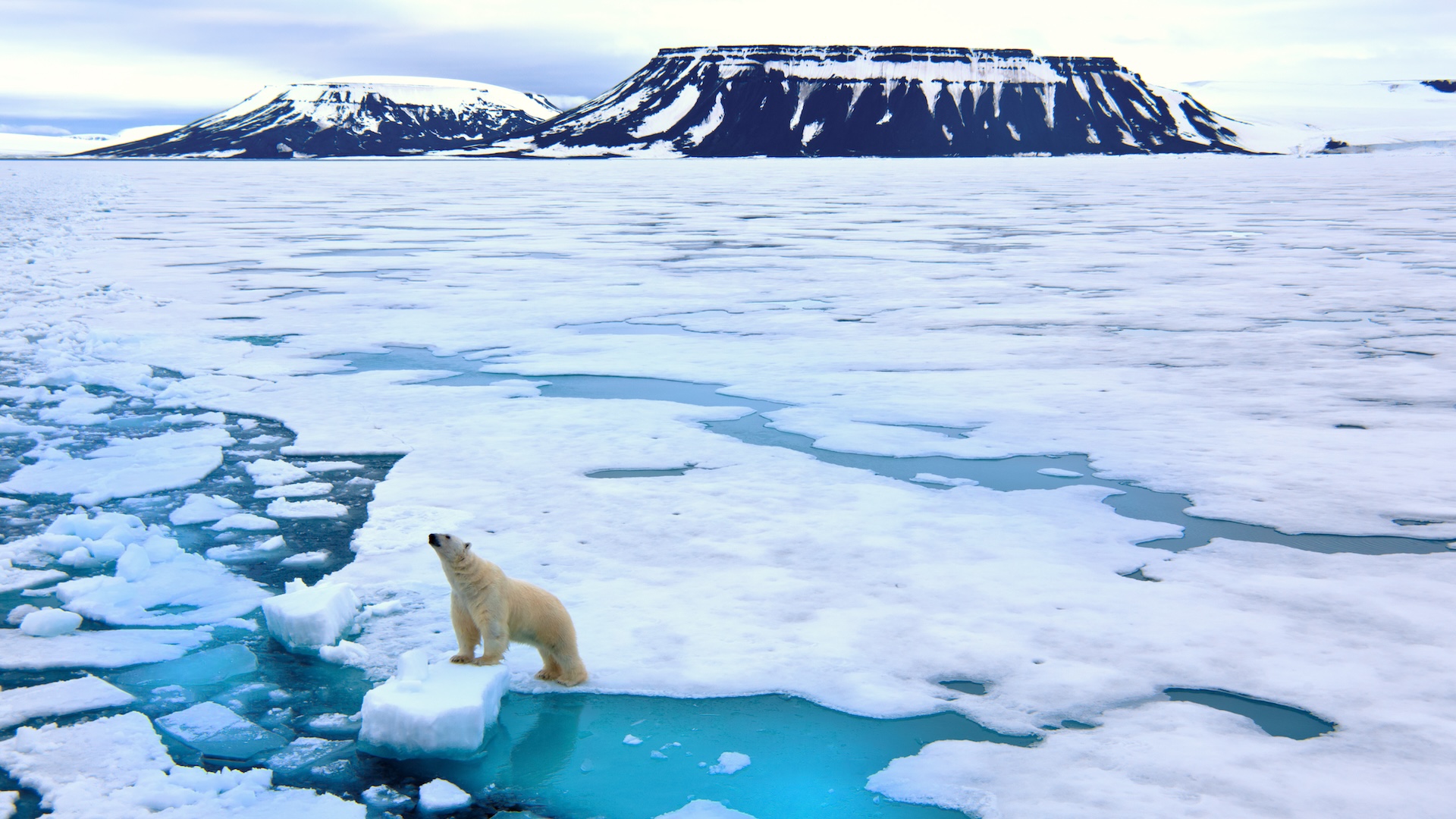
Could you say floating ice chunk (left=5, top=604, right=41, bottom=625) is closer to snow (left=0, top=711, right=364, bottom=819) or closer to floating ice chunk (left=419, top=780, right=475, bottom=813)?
snow (left=0, top=711, right=364, bottom=819)

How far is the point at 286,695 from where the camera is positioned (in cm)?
295

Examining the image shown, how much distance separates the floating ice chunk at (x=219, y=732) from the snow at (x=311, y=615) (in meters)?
0.33

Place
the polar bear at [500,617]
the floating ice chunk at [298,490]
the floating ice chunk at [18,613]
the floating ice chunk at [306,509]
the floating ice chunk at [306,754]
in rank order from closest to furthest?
the floating ice chunk at [306,754], the polar bear at [500,617], the floating ice chunk at [18,613], the floating ice chunk at [306,509], the floating ice chunk at [298,490]

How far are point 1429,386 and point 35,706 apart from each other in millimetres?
7502

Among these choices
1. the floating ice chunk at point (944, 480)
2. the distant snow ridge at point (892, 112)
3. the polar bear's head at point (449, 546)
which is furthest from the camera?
the distant snow ridge at point (892, 112)

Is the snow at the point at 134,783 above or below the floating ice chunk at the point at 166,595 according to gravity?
below

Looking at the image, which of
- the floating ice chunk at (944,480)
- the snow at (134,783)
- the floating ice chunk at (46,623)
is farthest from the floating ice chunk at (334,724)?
the floating ice chunk at (944,480)

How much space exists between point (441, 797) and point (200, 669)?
1.12 m

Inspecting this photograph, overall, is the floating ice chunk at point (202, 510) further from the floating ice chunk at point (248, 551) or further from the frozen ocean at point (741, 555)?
the floating ice chunk at point (248, 551)

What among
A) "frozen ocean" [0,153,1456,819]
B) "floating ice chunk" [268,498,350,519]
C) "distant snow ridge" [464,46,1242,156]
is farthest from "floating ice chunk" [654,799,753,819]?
"distant snow ridge" [464,46,1242,156]

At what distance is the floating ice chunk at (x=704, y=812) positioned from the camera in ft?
8.02

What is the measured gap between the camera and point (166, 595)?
11.6 feet

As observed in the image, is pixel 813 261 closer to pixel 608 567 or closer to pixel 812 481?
pixel 812 481

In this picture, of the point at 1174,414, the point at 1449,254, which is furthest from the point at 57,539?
the point at 1449,254
